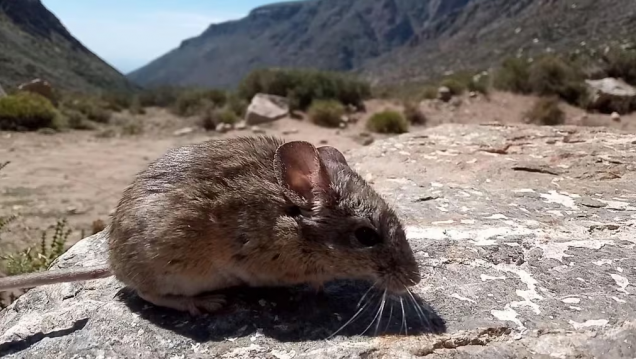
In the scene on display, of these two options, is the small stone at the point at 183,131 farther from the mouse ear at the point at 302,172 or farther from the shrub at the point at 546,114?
the mouse ear at the point at 302,172

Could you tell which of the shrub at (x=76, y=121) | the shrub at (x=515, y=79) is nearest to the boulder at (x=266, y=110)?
the shrub at (x=76, y=121)

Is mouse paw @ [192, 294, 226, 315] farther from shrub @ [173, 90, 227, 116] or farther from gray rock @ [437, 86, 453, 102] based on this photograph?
shrub @ [173, 90, 227, 116]

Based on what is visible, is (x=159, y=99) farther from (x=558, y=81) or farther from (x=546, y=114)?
(x=546, y=114)

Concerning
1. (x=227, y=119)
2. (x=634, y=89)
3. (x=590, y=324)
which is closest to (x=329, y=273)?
(x=590, y=324)

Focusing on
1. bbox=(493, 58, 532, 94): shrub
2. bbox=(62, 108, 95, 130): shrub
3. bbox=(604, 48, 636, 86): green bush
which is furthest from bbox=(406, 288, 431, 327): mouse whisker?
bbox=(604, 48, 636, 86): green bush

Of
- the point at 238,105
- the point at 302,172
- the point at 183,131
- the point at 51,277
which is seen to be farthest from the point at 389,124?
the point at 51,277

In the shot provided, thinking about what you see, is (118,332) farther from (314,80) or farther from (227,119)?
(314,80)

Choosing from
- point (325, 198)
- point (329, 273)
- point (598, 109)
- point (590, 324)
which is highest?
point (325, 198)
